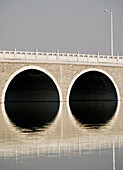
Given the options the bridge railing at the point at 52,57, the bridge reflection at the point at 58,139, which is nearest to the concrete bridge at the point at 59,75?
the bridge railing at the point at 52,57

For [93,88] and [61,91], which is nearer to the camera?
[61,91]

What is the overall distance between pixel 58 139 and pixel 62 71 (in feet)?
77.0

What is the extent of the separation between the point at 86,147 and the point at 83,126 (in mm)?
6349

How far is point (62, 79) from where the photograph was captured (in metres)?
38.3

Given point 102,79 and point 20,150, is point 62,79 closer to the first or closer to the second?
point 102,79

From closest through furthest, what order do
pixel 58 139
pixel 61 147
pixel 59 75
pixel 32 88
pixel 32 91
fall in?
pixel 61 147
pixel 58 139
pixel 59 75
pixel 32 88
pixel 32 91

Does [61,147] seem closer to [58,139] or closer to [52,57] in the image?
[58,139]

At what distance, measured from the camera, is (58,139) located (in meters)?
15.3

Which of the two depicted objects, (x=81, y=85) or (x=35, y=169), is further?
(x=81, y=85)

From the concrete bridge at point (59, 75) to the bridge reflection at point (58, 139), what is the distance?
15.5 meters

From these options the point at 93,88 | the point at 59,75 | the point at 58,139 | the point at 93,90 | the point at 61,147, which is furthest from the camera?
the point at 93,90

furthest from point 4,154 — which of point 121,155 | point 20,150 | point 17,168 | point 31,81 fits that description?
point 31,81

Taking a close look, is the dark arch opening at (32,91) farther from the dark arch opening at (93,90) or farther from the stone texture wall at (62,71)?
the dark arch opening at (93,90)

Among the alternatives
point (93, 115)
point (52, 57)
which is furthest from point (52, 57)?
point (93, 115)
